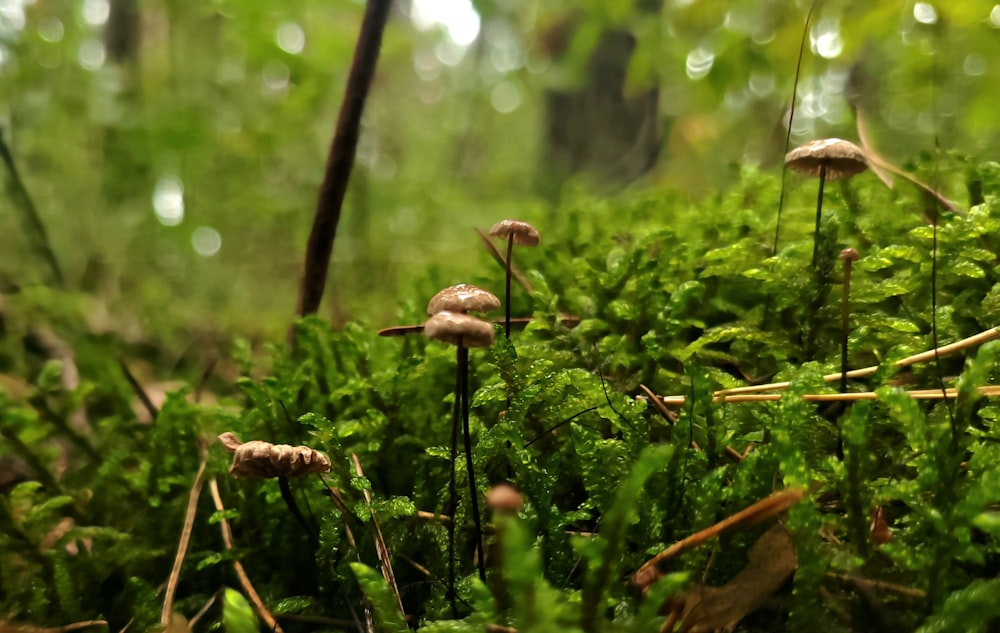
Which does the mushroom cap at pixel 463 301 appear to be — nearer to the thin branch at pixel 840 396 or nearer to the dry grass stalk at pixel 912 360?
the thin branch at pixel 840 396

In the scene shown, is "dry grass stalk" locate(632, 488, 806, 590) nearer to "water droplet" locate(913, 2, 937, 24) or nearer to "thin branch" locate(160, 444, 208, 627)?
"thin branch" locate(160, 444, 208, 627)

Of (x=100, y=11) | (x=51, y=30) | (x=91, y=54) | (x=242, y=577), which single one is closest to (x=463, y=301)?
(x=242, y=577)

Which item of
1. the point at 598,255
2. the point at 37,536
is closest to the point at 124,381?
the point at 37,536

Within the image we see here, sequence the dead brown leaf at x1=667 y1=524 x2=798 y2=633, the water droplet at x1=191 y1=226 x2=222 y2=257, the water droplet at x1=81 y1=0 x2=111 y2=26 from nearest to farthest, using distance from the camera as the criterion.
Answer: the dead brown leaf at x1=667 y1=524 x2=798 y2=633 → the water droplet at x1=191 y1=226 x2=222 y2=257 → the water droplet at x1=81 y1=0 x2=111 y2=26

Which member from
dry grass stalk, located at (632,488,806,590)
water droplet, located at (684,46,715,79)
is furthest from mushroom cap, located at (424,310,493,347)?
water droplet, located at (684,46,715,79)

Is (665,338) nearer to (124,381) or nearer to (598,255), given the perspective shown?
(598,255)

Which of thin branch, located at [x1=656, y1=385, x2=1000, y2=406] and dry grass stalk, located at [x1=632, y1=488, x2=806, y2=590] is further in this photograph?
thin branch, located at [x1=656, y1=385, x2=1000, y2=406]

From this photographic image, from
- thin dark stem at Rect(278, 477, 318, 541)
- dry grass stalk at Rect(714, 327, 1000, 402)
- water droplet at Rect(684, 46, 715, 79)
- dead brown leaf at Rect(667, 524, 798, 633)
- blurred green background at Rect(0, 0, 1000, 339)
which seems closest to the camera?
dead brown leaf at Rect(667, 524, 798, 633)
